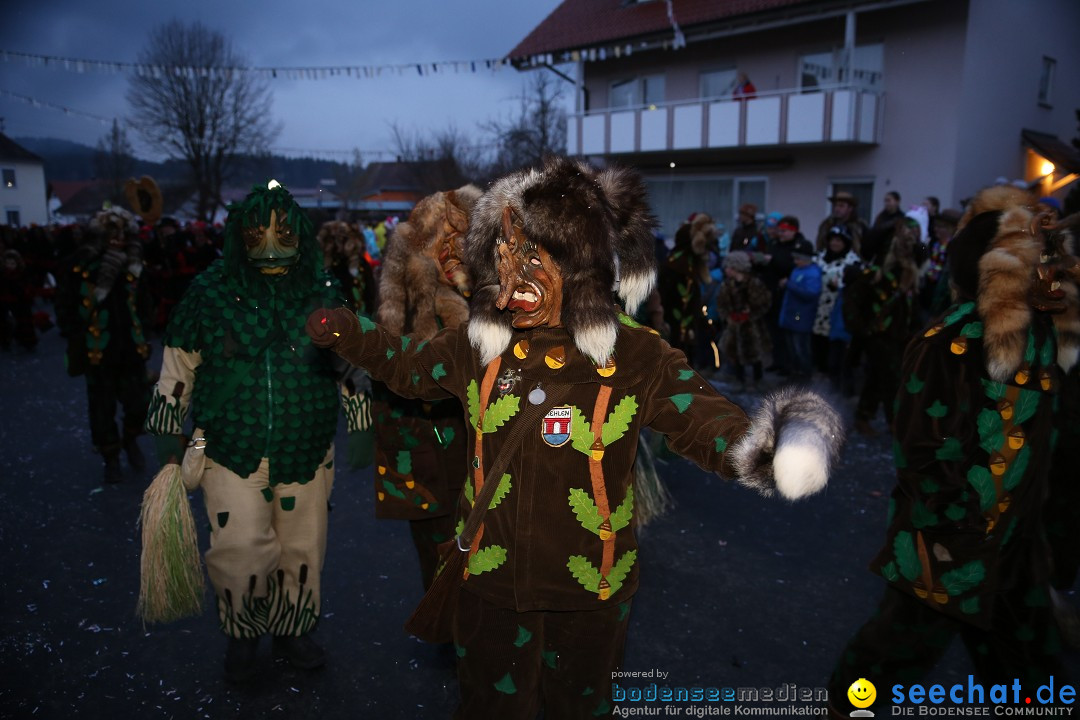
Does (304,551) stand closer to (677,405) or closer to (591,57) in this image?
(677,405)

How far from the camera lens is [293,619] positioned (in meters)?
3.44

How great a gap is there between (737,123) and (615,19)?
5.25 metres

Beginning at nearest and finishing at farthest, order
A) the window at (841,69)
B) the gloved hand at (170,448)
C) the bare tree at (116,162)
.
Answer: the gloved hand at (170,448), the window at (841,69), the bare tree at (116,162)

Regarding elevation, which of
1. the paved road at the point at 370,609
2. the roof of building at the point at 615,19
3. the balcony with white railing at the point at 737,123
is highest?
the roof of building at the point at 615,19

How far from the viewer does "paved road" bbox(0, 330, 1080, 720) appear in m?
3.37

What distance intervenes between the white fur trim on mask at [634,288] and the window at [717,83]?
18.3 m

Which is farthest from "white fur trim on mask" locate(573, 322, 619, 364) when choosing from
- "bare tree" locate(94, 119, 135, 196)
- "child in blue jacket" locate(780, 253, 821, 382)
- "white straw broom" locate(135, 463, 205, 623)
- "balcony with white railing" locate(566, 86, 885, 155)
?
"bare tree" locate(94, 119, 135, 196)

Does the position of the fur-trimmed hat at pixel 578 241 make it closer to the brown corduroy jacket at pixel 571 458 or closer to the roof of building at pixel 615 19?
the brown corduroy jacket at pixel 571 458

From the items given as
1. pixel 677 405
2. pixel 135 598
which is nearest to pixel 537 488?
pixel 677 405

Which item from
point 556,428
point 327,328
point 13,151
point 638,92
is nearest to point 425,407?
point 327,328

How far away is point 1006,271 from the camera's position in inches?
106

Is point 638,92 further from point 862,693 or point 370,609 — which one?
point 862,693

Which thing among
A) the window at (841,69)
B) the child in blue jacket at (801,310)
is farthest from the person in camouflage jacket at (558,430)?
the window at (841,69)

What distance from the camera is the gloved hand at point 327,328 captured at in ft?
7.63
